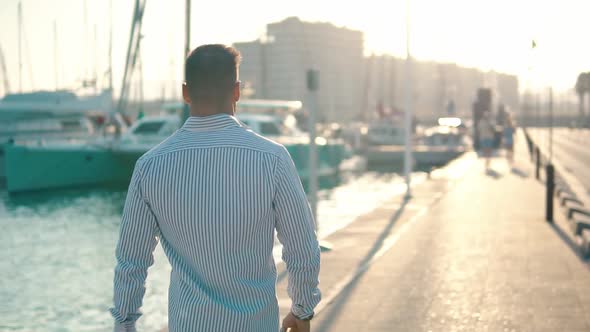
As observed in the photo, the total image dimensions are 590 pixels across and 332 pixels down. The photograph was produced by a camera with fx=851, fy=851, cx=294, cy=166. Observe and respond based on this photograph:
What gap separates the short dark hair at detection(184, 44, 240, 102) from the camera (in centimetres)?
285

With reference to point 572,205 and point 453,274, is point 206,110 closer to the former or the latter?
point 453,274

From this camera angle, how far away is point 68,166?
3092 centimetres

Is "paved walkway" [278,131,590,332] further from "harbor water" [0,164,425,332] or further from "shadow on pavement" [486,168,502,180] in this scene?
"shadow on pavement" [486,168,502,180]

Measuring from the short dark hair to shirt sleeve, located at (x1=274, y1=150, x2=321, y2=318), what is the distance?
1.02 feet

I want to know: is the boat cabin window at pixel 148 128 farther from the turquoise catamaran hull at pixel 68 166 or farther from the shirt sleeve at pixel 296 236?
the shirt sleeve at pixel 296 236

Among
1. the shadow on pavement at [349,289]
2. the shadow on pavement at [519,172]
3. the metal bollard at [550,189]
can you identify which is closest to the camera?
the shadow on pavement at [349,289]

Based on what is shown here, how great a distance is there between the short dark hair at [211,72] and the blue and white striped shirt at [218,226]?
0.27 ft

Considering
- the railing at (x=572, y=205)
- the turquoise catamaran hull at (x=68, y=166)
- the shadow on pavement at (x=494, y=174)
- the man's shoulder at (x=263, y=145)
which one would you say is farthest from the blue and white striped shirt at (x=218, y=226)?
the turquoise catamaran hull at (x=68, y=166)

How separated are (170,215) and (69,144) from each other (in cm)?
3014

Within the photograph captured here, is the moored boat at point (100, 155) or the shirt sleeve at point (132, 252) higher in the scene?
the shirt sleeve at point (132, 252)

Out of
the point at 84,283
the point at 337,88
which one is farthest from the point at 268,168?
the point at 337,88

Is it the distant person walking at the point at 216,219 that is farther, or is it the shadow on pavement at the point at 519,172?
the shadow on pavement at the point at 519,172

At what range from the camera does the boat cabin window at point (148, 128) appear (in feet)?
108

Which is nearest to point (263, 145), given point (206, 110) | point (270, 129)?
point (206, 110)
